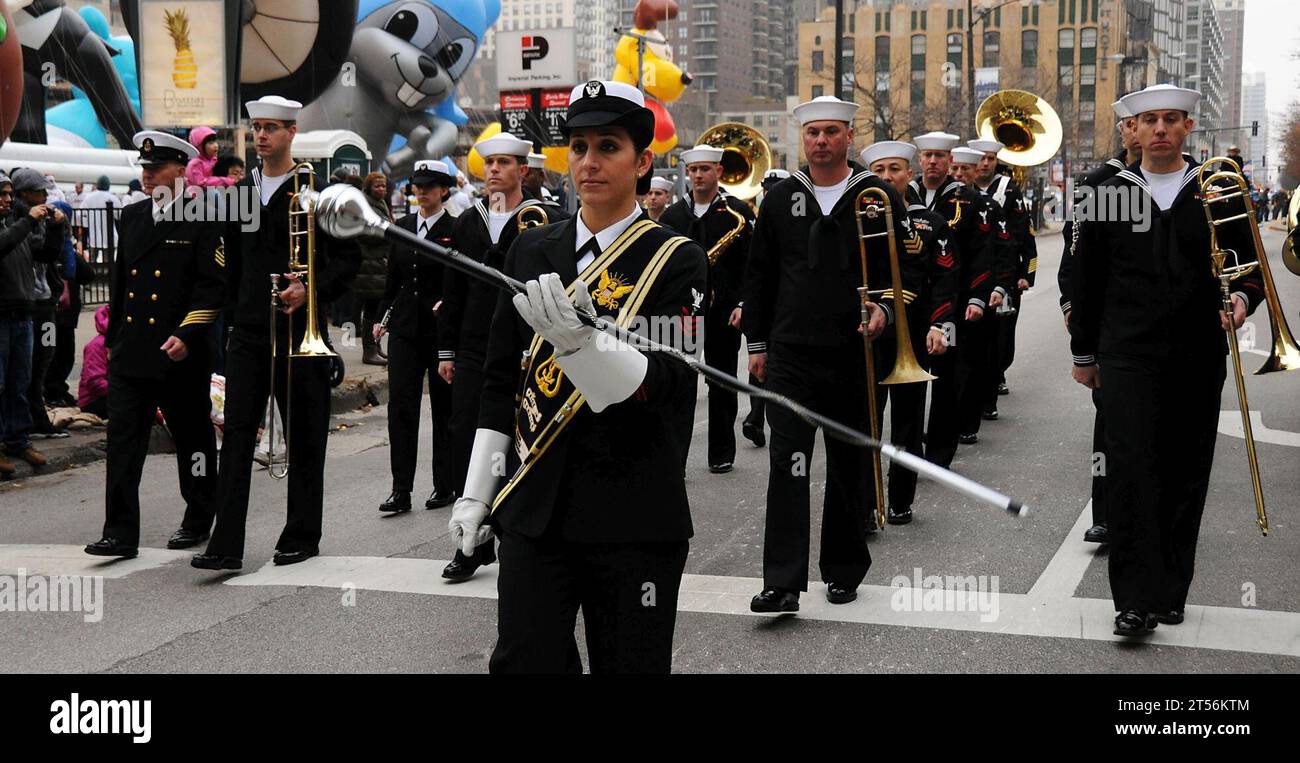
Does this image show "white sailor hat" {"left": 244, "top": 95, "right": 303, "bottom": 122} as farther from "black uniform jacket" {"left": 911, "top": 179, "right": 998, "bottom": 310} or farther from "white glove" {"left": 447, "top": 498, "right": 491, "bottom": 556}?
"black uniform jacket" {"left": 911, "top": 179, "right": 998, "bottom": 310}

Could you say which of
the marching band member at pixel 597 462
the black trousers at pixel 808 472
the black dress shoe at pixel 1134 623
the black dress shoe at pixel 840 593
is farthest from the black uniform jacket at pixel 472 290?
the marching band member at pixel 597 462

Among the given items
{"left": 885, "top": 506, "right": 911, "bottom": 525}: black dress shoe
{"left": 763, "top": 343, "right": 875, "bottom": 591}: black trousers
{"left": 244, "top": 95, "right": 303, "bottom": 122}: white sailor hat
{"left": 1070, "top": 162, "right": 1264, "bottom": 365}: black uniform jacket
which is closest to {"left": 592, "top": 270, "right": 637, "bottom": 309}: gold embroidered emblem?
{"left": 763, "top": 343, "right": 875, "bottom": 591}: black trousers

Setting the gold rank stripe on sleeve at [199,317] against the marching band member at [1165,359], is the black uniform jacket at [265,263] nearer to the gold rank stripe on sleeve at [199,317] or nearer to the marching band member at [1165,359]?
the gold rank stripe on sleeve at [199,317]

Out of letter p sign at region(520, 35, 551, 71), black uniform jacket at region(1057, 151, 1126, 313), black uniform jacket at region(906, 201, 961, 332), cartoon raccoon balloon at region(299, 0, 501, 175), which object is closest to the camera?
black uniform jacket at region(1057, 151, 1126, 313)

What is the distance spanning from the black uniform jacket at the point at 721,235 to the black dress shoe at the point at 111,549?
4.66 metres

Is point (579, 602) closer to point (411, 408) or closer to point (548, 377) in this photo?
point (548, 377)

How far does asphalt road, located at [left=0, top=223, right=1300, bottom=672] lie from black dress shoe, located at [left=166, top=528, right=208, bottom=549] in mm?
100

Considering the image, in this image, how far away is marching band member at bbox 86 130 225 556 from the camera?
726cm

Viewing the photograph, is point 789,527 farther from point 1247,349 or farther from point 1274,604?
point 1247,349

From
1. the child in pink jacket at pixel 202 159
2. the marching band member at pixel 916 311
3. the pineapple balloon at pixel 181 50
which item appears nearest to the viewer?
the marching band member at pixel 916 311

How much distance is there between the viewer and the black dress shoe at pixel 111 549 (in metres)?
7.19

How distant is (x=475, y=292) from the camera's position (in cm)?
759

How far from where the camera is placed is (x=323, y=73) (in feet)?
90.8

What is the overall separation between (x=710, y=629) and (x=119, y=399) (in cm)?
354
